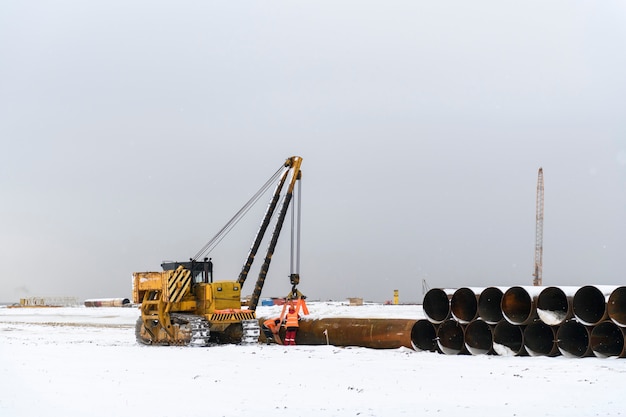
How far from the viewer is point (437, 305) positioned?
24094mm

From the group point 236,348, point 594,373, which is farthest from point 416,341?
point 594,373

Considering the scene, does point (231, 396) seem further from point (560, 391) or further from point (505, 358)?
point (505, 358)

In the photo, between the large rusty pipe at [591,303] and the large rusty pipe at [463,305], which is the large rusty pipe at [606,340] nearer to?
the large rusty pipe at [591,303]

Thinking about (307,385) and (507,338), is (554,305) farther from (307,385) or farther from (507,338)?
(307,385)

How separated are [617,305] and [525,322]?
250 centimetres

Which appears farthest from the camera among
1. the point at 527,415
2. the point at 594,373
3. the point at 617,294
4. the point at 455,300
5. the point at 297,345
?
the point at 297,345

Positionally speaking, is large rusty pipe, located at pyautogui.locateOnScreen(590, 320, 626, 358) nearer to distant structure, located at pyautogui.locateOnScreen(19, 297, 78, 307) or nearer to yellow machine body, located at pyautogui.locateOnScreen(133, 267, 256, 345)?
yellow machine body, located at pyautogui.locateOnScreen(133, 267, 256, 345)

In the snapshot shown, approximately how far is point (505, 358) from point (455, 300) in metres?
2.86

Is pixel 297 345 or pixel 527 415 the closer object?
pixel 527 415

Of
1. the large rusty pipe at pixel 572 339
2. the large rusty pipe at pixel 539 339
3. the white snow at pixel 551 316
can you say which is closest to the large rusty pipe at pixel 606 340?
the large rusty pipe at pixel 572 339

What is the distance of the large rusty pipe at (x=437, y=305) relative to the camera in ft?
77.8

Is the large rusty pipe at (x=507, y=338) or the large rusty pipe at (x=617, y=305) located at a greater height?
the large rusty pipe at (x=617, y=305)

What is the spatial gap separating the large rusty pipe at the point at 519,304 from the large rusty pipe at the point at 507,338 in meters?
0.29

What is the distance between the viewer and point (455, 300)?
23344mm
